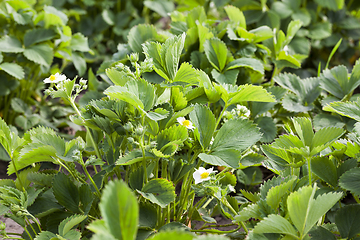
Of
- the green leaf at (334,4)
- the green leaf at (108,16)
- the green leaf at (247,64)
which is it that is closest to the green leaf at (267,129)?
the green leaf at (247,64)

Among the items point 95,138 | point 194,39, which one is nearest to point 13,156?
point 95,138

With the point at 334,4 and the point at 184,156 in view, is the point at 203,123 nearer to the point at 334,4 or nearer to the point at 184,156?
the point at 184,156

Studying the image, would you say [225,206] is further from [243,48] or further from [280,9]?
[280,9]

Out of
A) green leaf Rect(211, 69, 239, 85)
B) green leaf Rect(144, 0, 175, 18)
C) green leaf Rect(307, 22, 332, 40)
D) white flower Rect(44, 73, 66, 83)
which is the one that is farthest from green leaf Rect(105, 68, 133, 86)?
green leaf Rect(307, 22, 332, 40)

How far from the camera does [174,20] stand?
146 centimetres

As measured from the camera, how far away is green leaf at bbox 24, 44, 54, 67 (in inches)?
60.9

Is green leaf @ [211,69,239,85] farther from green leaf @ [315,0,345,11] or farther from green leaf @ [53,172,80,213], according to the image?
green leaf @ [315,0,345,11]

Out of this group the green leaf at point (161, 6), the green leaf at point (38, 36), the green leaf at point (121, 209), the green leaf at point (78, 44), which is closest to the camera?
the green leaf at point (121, 209)

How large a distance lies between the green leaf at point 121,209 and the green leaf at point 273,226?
11.5 inches

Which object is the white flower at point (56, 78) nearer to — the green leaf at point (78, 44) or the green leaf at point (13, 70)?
the green leaf at point (13, 70)

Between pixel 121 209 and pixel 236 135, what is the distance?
441 mm

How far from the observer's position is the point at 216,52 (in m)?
1.21

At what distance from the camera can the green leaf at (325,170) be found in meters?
0.87

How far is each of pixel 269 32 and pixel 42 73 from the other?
4.03 feet
